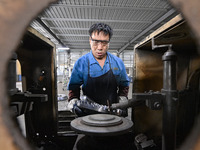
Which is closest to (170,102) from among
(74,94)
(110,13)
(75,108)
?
(75,108)

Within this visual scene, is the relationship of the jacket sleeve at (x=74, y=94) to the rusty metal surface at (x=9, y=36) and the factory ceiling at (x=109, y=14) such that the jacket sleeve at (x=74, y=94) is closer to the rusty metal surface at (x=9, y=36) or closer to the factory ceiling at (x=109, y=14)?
the rusty metal surface at (x=9, y=36)

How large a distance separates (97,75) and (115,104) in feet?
2.60

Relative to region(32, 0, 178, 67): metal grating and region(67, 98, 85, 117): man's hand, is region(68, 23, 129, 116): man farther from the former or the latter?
region(32, 0, 178, 67): metal grating

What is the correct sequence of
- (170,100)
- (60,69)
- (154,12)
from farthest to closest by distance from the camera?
(60,69), (154,12), (170,100)

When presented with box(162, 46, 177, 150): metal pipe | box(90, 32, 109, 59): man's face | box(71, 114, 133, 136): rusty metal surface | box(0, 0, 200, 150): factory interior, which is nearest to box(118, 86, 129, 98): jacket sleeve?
box(0, 0, 200, 150): factory interior

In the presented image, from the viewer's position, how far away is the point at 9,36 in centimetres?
47

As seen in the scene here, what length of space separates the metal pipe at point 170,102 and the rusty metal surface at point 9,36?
2.31 feet

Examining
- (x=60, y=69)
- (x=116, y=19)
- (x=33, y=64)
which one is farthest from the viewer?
(x=60, y=69)

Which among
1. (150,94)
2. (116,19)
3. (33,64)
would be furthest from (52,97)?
(116,19)

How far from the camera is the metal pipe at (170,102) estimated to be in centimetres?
78

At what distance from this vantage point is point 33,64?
1.45 meters

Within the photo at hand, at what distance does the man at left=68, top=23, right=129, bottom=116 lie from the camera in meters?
1.73

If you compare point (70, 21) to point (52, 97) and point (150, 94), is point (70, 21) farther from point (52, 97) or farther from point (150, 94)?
point (150, 94)

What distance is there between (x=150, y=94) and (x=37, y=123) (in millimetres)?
1281
